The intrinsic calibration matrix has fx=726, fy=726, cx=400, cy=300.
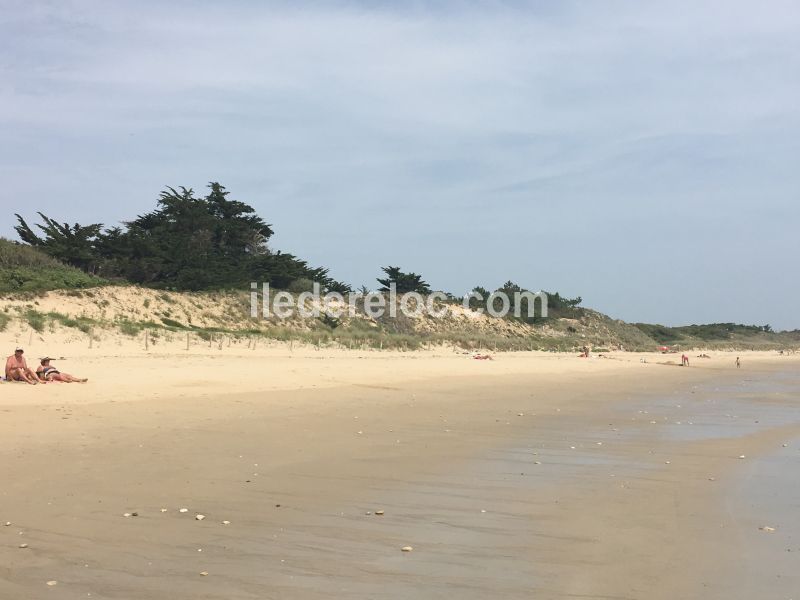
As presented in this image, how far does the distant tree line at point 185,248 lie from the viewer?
1323 inches

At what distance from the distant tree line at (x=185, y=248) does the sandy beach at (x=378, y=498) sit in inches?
849

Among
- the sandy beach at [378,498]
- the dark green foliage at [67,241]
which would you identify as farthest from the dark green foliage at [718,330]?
the sandy beach at [378,498]

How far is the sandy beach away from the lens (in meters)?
4.22

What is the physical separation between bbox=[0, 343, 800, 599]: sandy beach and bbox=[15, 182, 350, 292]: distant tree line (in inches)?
849

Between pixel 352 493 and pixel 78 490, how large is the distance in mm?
2257

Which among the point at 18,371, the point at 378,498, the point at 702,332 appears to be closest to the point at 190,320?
the point at 18,371

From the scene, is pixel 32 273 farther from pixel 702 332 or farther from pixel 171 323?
pixel 702 332

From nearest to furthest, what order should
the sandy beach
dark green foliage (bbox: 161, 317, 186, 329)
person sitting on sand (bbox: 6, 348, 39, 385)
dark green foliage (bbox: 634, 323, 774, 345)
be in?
1. the sandy beach
2. person sitting on sand (bbox: 6, 348, 39, 385)
3. dark green foliage (bbox: 161, 317, 186, 329)
4. dark green foliage (bbox: 634, 323, 774, 345)

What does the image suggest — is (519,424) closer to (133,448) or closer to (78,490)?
(133,448)

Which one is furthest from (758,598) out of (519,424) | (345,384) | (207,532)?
(345,384)

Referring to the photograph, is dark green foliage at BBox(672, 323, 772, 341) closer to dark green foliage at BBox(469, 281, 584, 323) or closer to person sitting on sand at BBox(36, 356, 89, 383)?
dark green foliage at BBox(469, 281, 584, 323)

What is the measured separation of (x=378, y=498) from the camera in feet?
20.2

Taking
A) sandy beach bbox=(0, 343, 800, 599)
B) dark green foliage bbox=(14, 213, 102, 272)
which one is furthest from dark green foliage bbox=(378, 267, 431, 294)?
sandy beach bbox=(0, 343, 800, 599)

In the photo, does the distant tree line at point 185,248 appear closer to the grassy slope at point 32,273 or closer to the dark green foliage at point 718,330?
the grassy slope at point 32,273
